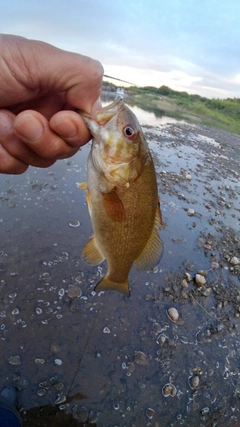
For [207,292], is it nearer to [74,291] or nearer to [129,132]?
[74,291]

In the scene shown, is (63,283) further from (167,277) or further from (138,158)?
(138,158)

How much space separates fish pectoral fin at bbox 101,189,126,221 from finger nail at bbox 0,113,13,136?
89 centimetres

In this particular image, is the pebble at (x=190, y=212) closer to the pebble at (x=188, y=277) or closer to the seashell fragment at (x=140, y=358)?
the pebble at (x=188, y=277)

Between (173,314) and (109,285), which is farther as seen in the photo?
(173,314)

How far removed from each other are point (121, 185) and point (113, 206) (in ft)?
0.56

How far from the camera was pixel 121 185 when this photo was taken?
1961 mm

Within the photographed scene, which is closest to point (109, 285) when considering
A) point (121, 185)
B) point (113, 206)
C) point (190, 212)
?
point (113, 206)

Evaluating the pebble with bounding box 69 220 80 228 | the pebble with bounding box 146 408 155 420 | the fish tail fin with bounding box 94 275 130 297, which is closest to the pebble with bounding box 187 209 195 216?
the pebble with bounding box 69 220 80 228

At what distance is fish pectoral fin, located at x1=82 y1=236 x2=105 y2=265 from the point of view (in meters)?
2.32

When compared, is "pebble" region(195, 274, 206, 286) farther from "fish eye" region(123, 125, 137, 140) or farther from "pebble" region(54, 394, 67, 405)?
"fish eye" region(123, 125, 137, 140)

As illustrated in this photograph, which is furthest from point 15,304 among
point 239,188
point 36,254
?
point 239,188

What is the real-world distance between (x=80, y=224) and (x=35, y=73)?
10.1ft

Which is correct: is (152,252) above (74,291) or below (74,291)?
above

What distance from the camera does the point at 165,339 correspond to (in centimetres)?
324
